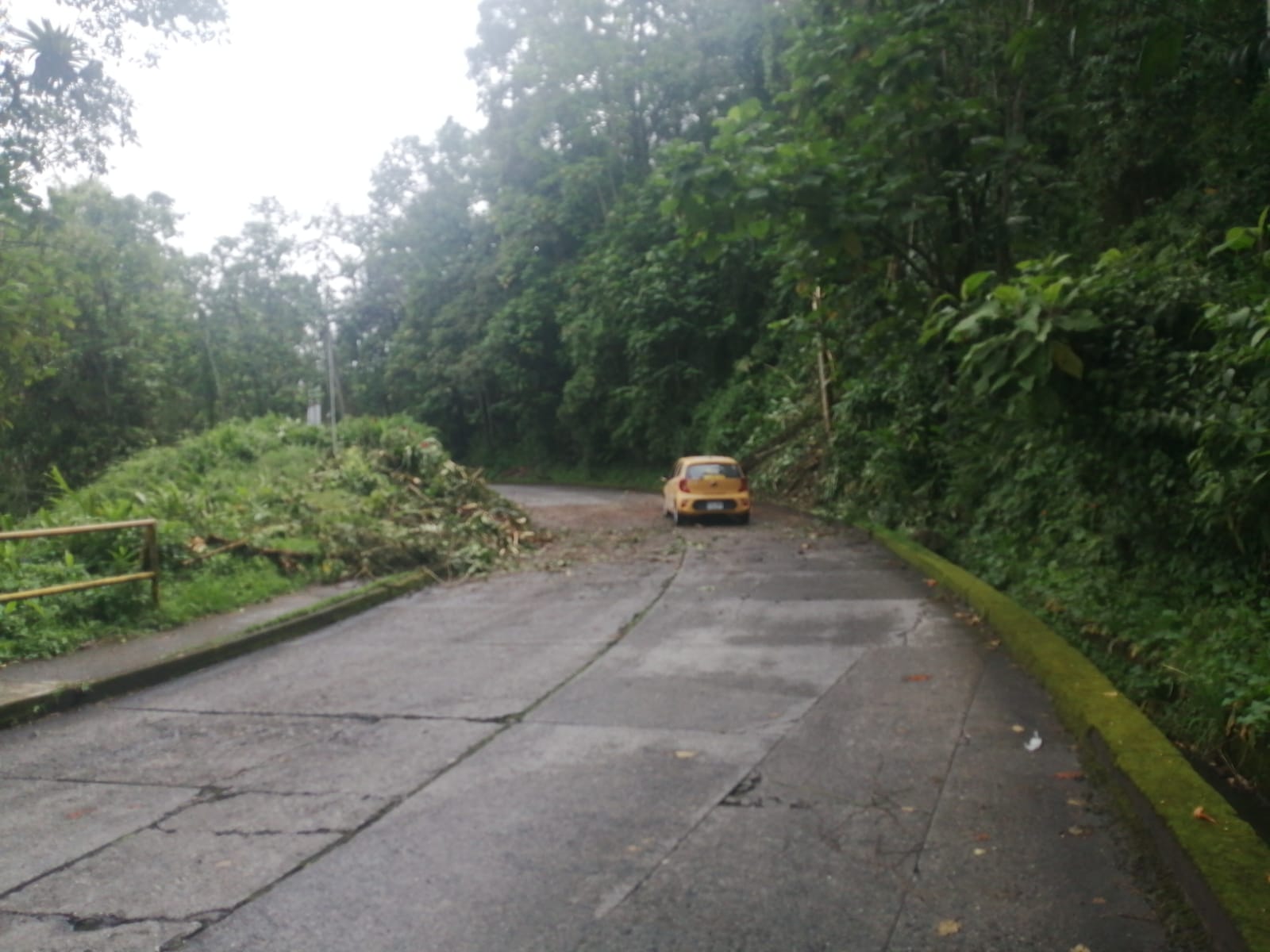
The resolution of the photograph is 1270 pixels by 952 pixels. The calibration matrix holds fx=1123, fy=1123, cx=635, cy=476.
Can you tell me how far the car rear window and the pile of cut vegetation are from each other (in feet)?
12.4

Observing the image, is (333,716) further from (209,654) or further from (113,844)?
(209,654)

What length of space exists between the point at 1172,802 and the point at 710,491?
58.1 feet

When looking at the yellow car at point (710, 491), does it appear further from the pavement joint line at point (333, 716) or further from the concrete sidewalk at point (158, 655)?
the pavement joint line at point (333, 716)

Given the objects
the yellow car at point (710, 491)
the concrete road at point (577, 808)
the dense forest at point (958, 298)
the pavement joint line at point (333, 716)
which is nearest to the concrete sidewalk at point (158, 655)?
the concrete road at point (577, 808)

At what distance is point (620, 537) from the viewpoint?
66.3 feet

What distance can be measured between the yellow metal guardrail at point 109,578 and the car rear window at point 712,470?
12.9 meters

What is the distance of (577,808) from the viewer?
219 inches

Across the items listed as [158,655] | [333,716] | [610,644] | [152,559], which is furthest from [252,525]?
[333,716]

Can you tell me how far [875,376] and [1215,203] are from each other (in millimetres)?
7382

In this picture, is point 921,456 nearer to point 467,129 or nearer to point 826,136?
point 826,136

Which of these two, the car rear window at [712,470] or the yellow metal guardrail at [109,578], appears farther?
the car rear window at [712,470]

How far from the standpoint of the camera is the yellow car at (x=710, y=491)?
22.5 meters

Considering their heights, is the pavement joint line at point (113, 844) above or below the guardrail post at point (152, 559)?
below

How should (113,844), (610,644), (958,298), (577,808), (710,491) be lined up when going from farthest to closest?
(710,491) → (958,298) → (610,644) → (577,808) → (113,844)
